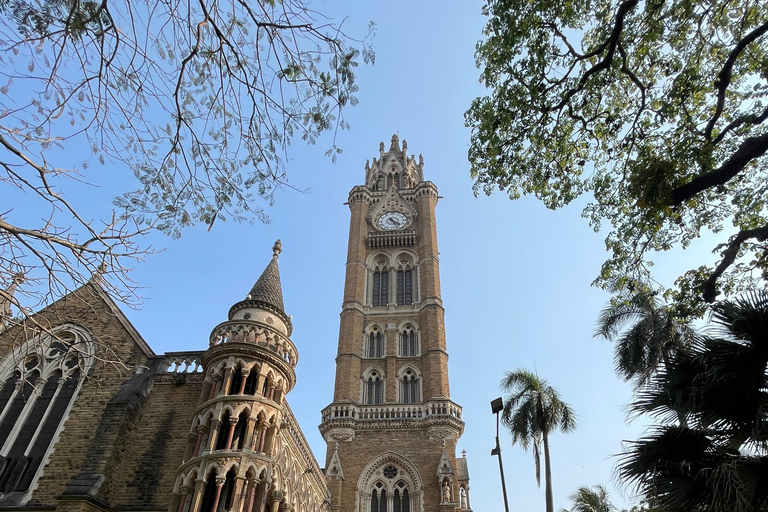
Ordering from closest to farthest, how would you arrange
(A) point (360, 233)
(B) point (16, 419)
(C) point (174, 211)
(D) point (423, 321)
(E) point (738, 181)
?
(C) point (174, 211)
(E) point (738, 181)
(B) point (16, 419)
(D) point (423, 321)
(A) point (360, 233)

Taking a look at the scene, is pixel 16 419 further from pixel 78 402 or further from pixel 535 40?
pixel 535 40

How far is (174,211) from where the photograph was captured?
25.2ft

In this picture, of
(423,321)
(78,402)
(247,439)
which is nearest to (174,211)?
(247,439)

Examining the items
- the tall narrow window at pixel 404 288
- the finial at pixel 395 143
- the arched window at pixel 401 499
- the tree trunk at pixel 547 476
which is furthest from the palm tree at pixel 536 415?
the finial at pixel 395 143

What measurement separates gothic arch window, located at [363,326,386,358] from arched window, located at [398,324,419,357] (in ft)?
3.68

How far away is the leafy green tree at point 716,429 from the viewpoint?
7.26 meters

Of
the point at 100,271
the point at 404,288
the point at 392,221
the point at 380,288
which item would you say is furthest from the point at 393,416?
the point at 100,271

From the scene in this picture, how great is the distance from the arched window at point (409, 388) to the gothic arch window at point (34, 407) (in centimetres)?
1845

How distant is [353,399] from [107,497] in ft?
59.0

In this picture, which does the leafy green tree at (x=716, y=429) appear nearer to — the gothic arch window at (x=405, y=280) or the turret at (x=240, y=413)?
the turret at (x=240, y=413)

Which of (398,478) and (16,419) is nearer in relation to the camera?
(16,419)

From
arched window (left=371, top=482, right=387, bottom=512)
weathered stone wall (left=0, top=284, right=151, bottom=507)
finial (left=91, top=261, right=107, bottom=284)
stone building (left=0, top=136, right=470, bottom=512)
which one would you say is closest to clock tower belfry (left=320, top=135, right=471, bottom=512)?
arched window (left=371, top=482, right=387, bottom=512)

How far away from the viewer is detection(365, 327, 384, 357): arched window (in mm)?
34438

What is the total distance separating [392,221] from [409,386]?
44.6 ft
